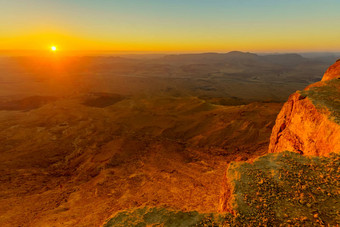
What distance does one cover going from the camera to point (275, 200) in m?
5.50

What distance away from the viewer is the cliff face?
28.7ft

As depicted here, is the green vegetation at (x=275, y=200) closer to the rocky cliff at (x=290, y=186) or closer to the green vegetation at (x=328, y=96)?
the rocky cliff at (x=290, y=186)

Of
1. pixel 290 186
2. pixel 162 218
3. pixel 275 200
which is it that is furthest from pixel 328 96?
pixel 162 218

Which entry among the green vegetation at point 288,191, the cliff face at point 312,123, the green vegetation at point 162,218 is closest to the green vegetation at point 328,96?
the cliff face at point 312,123

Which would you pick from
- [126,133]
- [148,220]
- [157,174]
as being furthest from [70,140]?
[148,220]

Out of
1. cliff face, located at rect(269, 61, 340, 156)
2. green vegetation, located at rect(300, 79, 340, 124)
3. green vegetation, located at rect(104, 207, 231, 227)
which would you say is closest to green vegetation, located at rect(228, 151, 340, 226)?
green vegetation, located at rect(104, 207, 231, 227)

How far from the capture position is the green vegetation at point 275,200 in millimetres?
5047

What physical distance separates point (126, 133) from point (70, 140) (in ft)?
24.3

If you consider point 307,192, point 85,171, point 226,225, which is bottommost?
point 85,171

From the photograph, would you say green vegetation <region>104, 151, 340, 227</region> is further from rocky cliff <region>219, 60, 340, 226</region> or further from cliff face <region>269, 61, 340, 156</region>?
cliff face <region>269, 61, 340, 156</region>

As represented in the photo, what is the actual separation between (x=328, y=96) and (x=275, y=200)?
905cm

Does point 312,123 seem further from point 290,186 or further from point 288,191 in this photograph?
point 288,191

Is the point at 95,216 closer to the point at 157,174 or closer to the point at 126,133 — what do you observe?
the point at 157,174

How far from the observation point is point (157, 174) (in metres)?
A: 16.2
